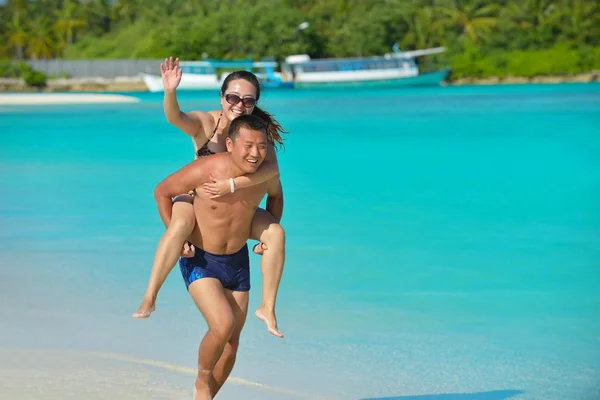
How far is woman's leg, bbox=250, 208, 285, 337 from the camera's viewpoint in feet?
14.4

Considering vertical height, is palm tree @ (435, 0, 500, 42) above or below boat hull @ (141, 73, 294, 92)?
above

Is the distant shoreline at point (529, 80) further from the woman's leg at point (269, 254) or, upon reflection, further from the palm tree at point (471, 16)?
the woman's leg at point (269, 254)

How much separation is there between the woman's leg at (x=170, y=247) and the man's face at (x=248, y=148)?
0.35 m

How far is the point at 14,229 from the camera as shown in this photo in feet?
41.5

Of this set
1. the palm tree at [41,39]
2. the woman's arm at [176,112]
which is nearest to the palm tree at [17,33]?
the palm tree at [41,39]

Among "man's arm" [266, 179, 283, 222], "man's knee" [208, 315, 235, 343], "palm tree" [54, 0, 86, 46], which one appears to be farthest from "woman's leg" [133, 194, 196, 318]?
"palm tree" [54, 0, 86, 46]

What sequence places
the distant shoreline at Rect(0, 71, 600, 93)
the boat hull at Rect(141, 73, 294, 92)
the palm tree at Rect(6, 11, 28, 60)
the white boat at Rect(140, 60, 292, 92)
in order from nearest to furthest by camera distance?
the boat hull at Rect(141, 73, 294, 92) < the white boat at Rect(140, 60, 292, 92) < the distant shoreline at Rect(0, 71, 600, 93) < the palm tree at Rect(6, 11, 28, 60)

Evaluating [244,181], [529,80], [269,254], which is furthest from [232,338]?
[529,80]

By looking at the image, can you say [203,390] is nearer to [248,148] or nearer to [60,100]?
[248,148]

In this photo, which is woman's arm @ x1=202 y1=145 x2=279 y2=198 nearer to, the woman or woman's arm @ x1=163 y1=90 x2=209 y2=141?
the woman

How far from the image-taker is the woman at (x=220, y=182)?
A: 4.24 m

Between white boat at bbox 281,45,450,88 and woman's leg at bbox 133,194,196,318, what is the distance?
72.7 m

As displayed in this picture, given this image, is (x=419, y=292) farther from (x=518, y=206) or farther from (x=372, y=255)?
(x=518, y=206)

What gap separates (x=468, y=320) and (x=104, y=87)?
75.9 metres
